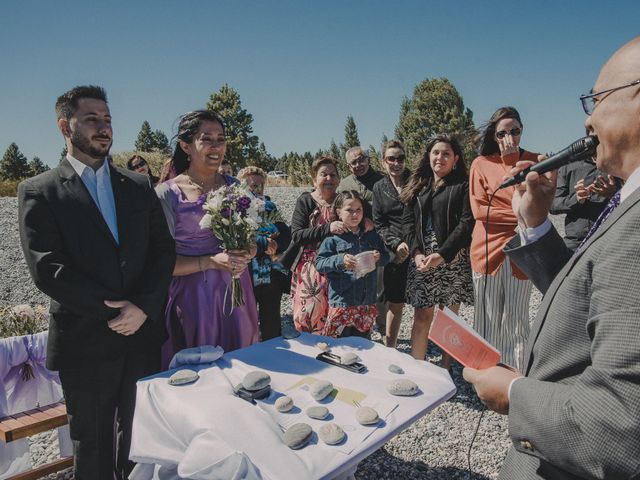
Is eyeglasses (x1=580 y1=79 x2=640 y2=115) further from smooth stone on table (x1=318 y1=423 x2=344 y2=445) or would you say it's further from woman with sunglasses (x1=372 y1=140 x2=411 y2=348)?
woman with sunglasses (x1=372 y1=140 x2=411 y2=348)

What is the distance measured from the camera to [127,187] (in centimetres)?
263

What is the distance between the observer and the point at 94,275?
2404 mm

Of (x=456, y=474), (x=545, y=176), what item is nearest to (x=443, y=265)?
(x=456, y=474)

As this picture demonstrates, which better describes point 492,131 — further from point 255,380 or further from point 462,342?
point 255,380

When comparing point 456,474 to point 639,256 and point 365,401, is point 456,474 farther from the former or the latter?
point 639,256

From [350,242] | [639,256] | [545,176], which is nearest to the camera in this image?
[639,256]

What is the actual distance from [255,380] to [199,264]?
1212mm

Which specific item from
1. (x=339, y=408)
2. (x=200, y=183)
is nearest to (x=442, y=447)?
(x=339, y=408)

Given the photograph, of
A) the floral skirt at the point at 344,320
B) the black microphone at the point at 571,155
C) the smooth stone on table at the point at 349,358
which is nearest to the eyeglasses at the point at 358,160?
the floral skirt at the point at 344,320

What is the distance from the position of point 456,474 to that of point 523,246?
2.29m

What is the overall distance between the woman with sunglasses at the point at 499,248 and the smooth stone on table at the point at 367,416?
273cm

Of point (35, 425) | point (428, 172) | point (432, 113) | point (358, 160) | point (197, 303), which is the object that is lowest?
point (35, 425)

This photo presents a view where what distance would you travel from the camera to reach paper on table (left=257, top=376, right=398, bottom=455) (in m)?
1.60

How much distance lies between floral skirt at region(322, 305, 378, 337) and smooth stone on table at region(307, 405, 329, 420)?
220 centimetres
